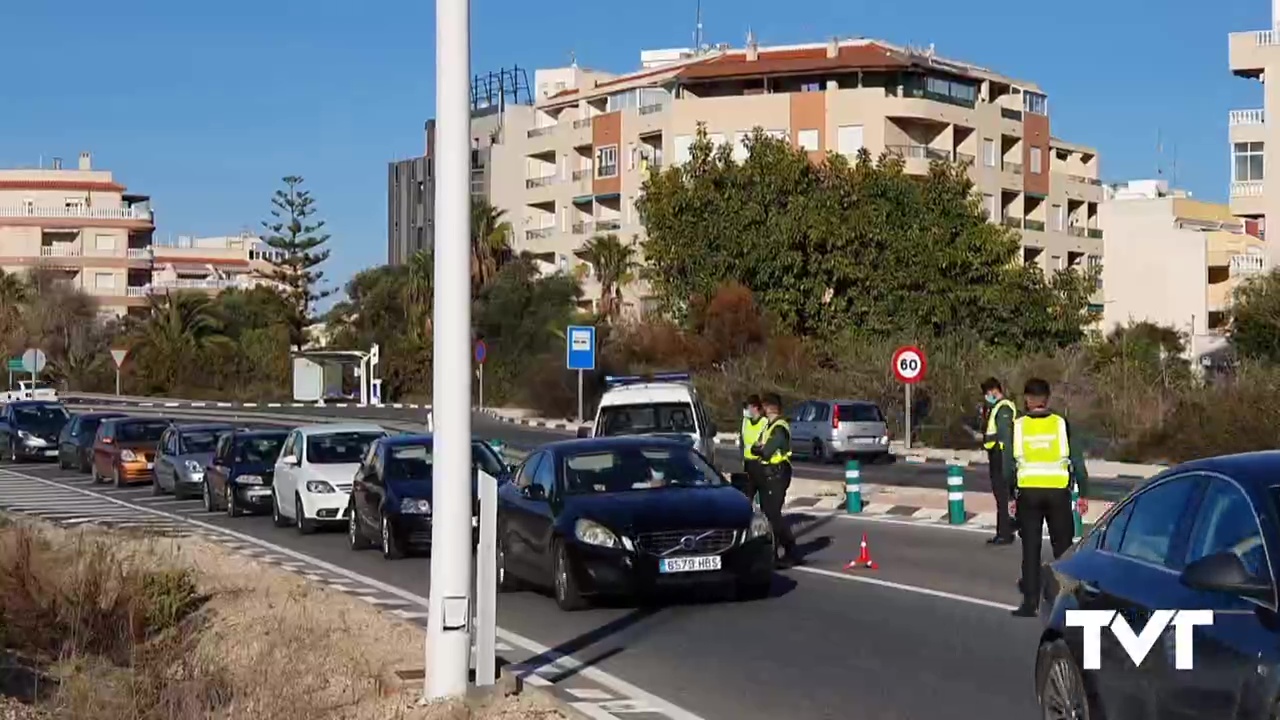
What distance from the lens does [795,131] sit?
266 ft

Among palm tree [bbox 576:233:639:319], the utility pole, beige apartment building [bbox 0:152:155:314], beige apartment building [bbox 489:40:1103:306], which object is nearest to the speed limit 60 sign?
the utility pole

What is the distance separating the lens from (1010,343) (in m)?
66.2

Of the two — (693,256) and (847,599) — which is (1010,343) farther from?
(847,599)

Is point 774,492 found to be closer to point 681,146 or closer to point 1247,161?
point 1247,161

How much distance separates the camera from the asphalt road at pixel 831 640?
11.2 meters

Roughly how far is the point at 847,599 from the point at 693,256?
52.4 metres

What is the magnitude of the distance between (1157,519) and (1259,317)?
48.8 metres

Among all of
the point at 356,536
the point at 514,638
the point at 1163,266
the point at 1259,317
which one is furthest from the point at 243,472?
the point at 1163,266

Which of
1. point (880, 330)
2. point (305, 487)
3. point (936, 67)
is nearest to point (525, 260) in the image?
point (936, 67)

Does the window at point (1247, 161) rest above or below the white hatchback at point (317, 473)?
above

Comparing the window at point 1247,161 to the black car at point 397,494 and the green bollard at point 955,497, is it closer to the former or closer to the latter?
the green bollard at point 955,497

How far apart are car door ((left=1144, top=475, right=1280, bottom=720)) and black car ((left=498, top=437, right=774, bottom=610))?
8.49m

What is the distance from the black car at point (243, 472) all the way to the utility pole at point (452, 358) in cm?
1806

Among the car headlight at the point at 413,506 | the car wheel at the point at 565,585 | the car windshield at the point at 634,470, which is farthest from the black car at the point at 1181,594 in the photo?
the car headlight at the point at 413,506
